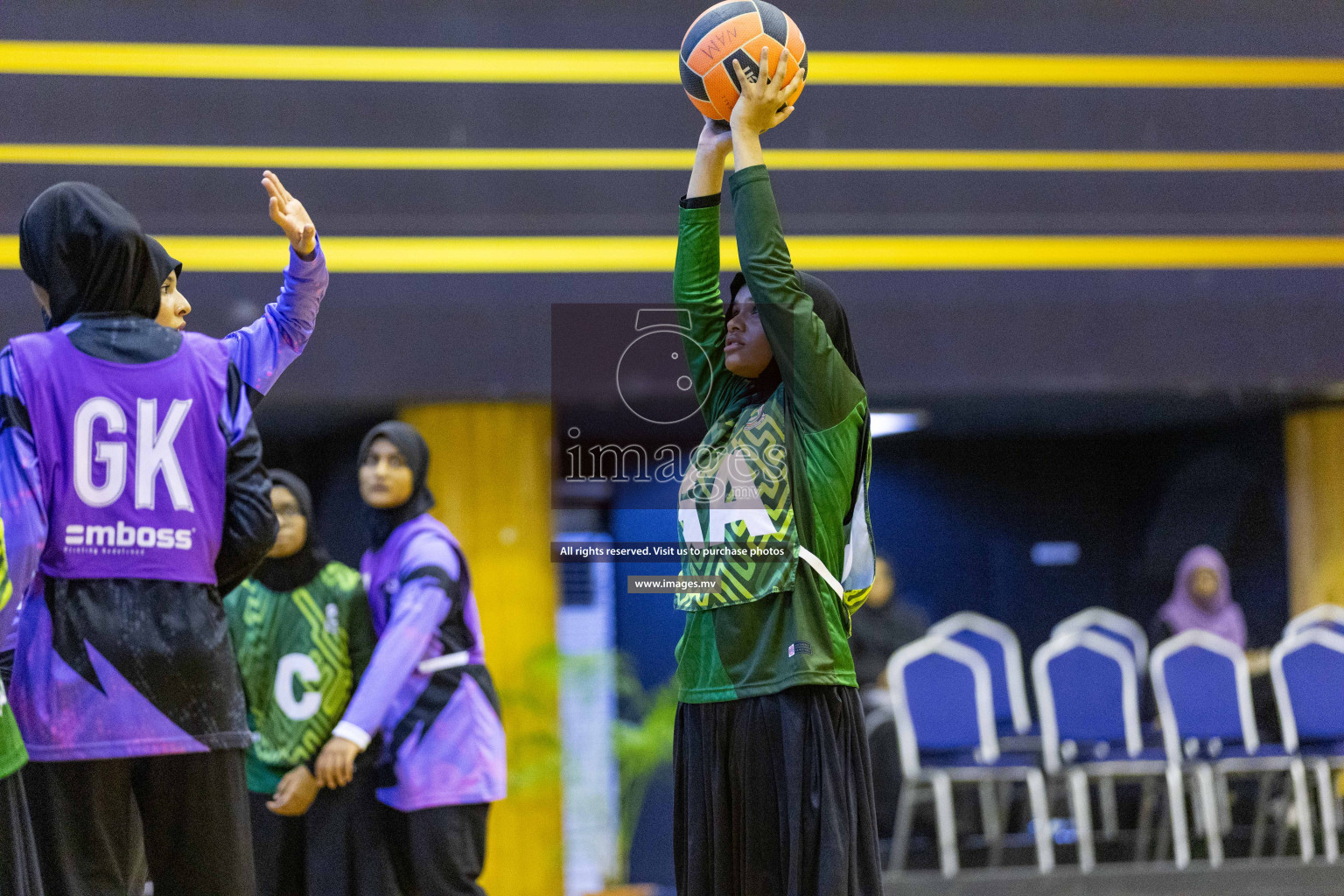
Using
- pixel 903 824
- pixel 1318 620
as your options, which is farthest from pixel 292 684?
pixel 1318 620

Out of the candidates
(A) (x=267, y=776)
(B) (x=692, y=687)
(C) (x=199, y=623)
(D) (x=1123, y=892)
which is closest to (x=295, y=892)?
(A) (x=267, y=776)

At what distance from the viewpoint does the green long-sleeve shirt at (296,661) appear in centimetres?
363

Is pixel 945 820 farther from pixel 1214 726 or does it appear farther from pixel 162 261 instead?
pixel 162 261

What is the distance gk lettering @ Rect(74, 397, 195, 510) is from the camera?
2166 mm

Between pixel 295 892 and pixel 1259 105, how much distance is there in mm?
5357

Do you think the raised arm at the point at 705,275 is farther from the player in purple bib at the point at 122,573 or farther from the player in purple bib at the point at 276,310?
the player in purple bib at the point at 122,573

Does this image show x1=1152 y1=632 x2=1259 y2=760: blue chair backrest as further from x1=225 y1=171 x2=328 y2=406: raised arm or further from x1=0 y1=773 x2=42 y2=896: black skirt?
x1=0 y1=773 x2=42 y2=896: black skirt

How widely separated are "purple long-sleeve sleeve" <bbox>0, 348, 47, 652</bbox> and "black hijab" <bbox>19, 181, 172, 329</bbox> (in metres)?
0.16

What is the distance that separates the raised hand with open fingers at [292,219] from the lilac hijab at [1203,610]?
16.6 ft

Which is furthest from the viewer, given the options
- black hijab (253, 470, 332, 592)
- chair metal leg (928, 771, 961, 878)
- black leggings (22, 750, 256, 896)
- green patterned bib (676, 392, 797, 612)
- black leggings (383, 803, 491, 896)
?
chair metal leg (928, 771, 961, 878)

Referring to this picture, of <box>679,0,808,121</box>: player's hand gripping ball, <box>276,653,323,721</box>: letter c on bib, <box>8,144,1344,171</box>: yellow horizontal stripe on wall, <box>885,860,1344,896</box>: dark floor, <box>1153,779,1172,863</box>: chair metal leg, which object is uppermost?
<box>8,144,1344,171</box>: yellow horizontal stripe on wall

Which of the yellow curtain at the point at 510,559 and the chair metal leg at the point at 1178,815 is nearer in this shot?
the chair metal leg at the point at 1178,815

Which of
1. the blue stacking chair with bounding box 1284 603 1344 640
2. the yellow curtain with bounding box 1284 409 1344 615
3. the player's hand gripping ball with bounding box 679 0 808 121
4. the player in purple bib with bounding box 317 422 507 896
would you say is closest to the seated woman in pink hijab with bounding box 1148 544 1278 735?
the blue stacking chair with bounding box 1284 603 1344 640

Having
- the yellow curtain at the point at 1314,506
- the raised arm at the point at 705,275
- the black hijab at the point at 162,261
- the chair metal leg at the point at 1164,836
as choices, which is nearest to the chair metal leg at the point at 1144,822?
the chair metal leg at the point at 1164,836
